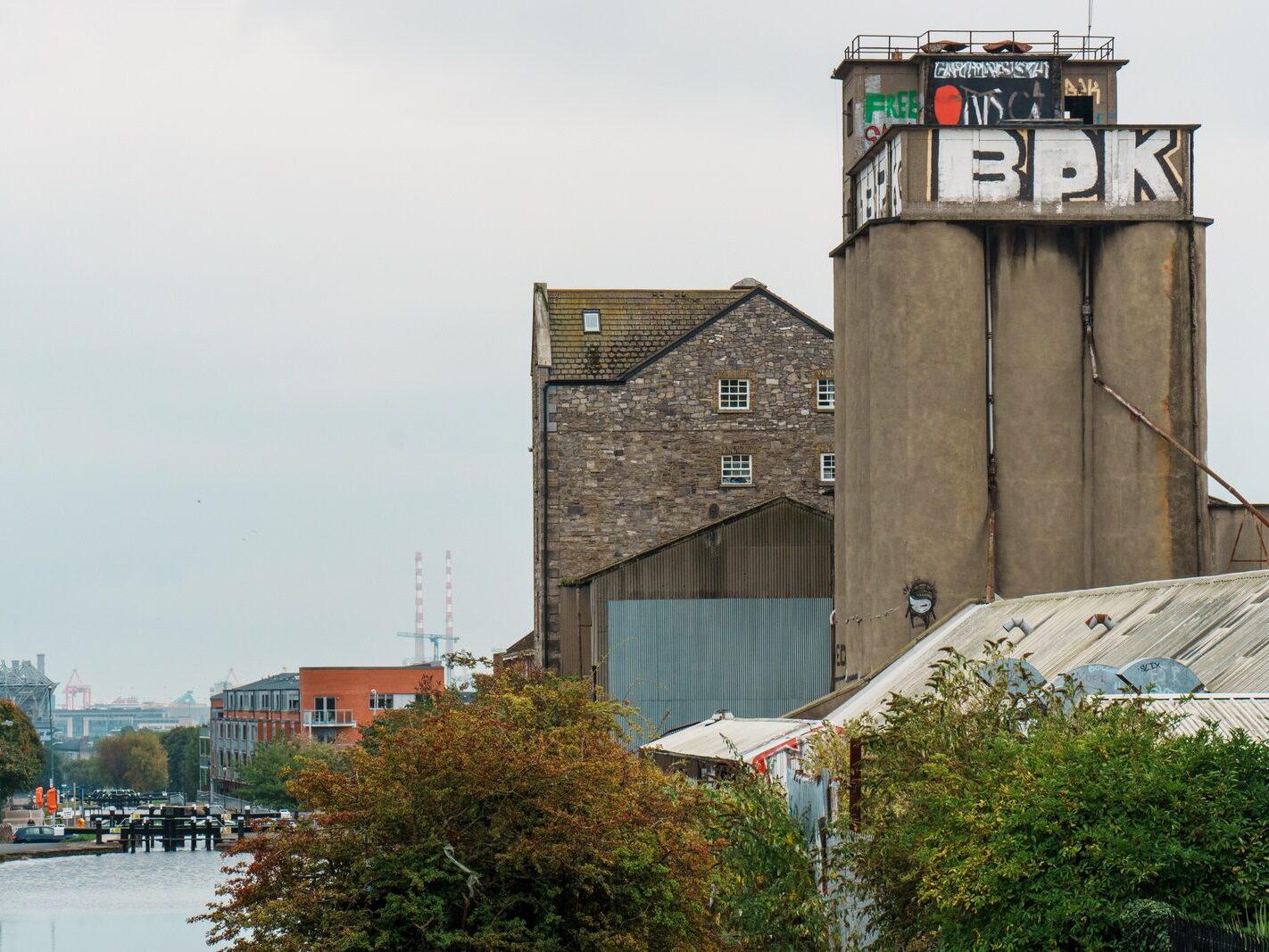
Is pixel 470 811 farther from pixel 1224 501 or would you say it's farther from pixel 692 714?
pixel 692 714

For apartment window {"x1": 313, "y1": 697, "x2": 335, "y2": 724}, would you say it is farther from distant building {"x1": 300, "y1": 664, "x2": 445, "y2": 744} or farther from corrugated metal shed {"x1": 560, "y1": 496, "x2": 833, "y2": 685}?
corrugated metal shed {"x1": 560, "y1": 496, "x2": 833, "y2": 685}

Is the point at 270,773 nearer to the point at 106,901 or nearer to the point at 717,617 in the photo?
the point at 106,901

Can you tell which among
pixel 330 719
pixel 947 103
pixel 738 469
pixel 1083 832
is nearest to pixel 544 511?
pixel 738 469

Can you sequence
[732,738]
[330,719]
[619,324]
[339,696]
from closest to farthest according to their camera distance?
[732,738], [619,324], [330,719], [339,696]

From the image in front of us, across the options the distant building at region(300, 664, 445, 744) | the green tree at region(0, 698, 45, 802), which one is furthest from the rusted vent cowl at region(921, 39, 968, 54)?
the distant building at region(300, 664, 445, 744)

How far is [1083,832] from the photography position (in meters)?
16.6

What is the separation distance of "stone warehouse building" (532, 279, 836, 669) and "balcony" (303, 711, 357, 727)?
107 meters

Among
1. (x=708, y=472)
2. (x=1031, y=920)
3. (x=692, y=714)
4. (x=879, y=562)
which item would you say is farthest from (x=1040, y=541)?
(x=1031, y=920)

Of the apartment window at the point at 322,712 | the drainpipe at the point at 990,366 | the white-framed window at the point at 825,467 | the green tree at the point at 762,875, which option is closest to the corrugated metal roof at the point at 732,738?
the green tree at the point at 762,875

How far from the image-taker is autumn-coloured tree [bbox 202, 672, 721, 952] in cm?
2142

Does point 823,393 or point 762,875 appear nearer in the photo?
point 762,875

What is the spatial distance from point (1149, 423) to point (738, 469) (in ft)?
71.2

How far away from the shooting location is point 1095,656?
28906mm

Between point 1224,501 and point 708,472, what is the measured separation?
69.7 ft
